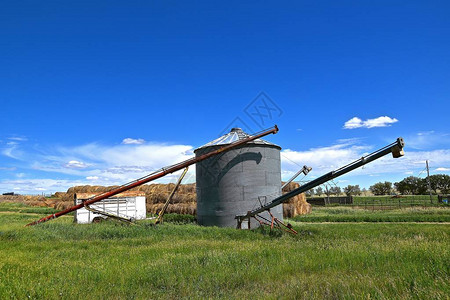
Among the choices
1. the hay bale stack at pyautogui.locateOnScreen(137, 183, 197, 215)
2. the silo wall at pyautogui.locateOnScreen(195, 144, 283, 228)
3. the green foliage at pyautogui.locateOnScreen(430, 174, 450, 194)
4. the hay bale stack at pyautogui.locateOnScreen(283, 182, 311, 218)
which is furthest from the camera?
the green foliage at pyautogui.locateOnScreen(430, 174, 450, 194)

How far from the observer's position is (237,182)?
19266 mm

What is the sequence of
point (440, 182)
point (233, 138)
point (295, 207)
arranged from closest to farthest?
point (233, 138) → point (295, 207) → point (440, 182)

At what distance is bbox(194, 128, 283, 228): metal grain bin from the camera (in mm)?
19250

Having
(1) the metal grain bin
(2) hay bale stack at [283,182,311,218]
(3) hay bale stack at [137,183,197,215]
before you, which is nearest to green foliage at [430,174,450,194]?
(2) hay bale stack at [283,182,311,218]

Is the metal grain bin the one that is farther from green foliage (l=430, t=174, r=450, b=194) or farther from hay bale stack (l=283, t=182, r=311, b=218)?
green foliage (l=430, t=174, r=450, b=194)

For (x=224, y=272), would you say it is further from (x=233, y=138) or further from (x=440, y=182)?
(x=440, y=182)

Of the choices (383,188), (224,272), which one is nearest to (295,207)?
(224,272)

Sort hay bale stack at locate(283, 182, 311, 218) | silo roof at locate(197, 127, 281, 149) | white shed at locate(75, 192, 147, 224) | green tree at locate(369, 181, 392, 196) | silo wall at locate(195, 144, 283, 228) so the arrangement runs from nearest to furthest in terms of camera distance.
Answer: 1. silo wall at locate(195, 144, 283, 228)
2. silo roof at locate(197, 127, 281, 149)
3. white shed at locate(75, 192, 147, 224)
4. hay bale stack at locate(283, 182, 311, 218)
5. green tree at locate(369, 181, 392, 196)

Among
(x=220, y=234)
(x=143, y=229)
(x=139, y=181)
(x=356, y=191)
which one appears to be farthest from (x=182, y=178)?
(x=356, y=191)

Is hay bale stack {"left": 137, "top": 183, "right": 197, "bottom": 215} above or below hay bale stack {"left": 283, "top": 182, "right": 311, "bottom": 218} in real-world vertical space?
above

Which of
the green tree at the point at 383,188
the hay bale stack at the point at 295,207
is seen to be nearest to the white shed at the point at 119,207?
the hay bale stack at the point at 295,207

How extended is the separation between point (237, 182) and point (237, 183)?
0.06 metres

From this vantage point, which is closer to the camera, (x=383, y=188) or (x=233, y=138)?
(x=233, y=138)

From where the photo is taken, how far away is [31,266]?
879 centimetres
